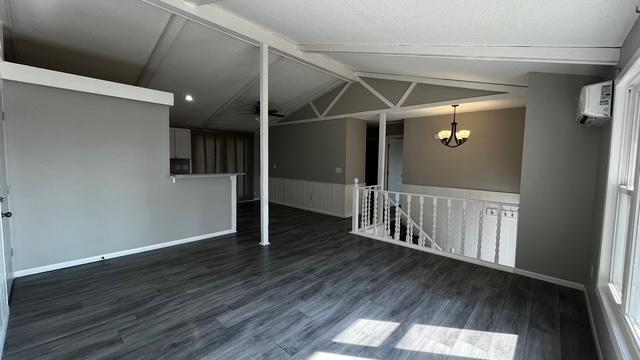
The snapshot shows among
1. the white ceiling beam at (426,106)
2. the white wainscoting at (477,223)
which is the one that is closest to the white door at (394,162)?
the white wainscoting at (477,223)

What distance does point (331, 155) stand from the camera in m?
6.84

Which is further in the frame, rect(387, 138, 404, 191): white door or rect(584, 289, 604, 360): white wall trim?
rect(387, 138, 404, 191): white door

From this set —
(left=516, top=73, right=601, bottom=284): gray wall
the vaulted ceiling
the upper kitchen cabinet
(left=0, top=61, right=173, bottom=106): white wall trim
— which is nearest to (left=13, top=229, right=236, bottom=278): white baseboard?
(left=0, top=61, right=173, bottom=106): white wall trim

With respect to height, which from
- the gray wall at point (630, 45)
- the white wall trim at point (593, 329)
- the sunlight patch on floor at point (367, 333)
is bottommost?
the sunlight patch on floor at point (367, 333)

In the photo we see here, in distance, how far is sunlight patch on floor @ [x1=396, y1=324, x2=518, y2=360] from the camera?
2.03 meters

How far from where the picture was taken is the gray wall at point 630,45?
1806mm

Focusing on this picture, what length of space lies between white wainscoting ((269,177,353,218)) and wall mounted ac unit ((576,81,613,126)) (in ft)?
15.0

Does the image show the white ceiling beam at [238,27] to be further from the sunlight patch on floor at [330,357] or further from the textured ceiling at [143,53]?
the sunlight patch on floor at [330,357]

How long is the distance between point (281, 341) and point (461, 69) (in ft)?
12.7

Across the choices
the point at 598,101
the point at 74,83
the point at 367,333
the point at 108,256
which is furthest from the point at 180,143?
the point at 598,101

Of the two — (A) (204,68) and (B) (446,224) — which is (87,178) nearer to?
(A) (204,68)

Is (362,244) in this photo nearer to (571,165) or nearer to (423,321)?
(423,321)

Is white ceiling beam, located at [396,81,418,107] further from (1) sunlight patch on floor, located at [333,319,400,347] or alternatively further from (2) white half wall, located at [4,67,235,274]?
(1) sunlight patch on floor, located at [333,319,400,347]

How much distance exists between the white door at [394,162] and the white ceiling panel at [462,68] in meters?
3.28
